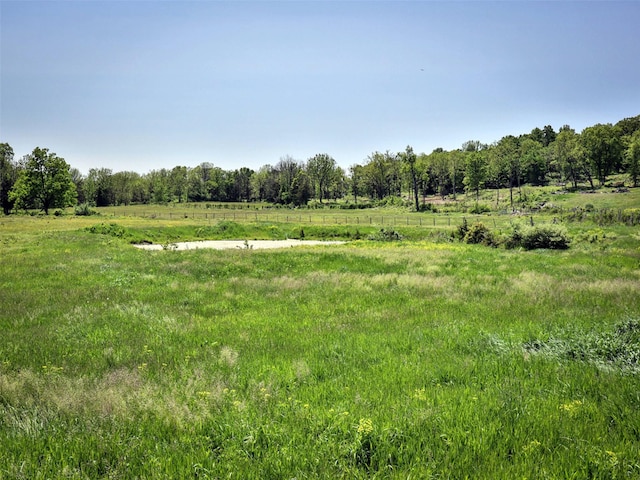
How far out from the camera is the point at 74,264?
22.4 metres

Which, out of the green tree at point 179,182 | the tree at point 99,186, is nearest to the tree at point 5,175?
the tree at point 99,186

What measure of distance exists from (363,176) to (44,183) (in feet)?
347

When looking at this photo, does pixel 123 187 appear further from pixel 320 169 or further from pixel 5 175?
pixel 320 169

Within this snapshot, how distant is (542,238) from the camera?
1251 inches

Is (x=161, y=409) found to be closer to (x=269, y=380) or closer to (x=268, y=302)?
(x=269, y=380)

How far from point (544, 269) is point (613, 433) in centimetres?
1707

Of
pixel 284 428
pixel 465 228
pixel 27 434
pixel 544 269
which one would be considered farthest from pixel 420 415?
pixel 465 228

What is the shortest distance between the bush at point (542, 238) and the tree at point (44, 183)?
336 feet

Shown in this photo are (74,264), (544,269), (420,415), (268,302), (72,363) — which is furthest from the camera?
(74,264)

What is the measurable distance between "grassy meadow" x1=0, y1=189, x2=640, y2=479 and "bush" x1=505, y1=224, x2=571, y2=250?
16452mm

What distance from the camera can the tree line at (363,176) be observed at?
97.4 meters

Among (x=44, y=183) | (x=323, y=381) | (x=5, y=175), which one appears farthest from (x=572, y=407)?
(x=5, y=175)

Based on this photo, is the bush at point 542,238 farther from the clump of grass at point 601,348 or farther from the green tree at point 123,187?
the green tree at point 123,187

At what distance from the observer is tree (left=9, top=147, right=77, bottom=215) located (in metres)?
90.7
